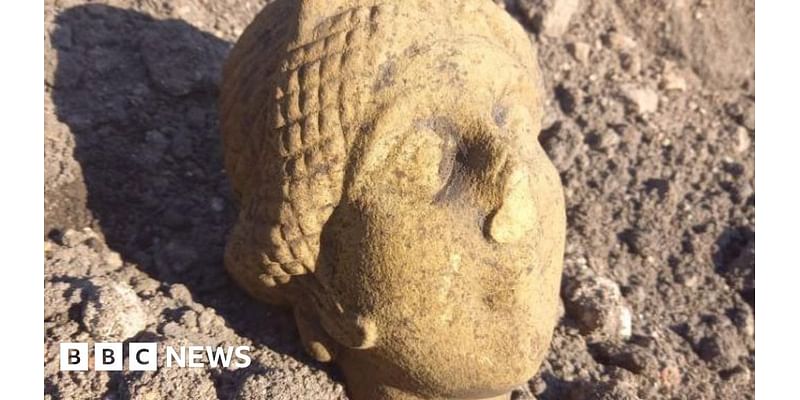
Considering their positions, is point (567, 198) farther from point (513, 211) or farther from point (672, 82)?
point (513, 211)

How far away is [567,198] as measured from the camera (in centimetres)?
309

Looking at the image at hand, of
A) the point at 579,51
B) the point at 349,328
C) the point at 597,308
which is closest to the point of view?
the point at 349,328

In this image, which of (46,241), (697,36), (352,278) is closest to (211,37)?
(46,241)

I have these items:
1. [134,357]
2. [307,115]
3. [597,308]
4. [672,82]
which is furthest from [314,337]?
[672,82]

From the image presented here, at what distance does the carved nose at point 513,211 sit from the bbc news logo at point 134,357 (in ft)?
2.76

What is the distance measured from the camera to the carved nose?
1862 millimetres

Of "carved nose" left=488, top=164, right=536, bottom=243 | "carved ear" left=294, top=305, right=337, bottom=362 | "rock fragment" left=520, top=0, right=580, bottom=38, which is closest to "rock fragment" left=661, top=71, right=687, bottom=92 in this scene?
"rock fragment" left=520, top=0, right=580, bottom=38

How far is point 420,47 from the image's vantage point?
195cm

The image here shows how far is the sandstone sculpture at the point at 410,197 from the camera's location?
189 centimetres

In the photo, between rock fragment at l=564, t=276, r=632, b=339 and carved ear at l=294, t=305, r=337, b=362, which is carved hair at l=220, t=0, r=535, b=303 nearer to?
carved ear at l=294, t=305, r=337, b=362

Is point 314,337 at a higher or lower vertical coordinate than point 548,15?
lower

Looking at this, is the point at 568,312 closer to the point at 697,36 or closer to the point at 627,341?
the point at 627,341

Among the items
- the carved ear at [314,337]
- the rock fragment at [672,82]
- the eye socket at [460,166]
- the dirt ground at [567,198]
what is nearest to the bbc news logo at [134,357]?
the dirt ground at [567,198]

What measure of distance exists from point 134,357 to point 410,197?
851 millimetres
